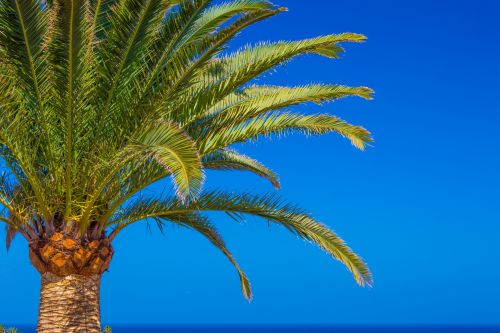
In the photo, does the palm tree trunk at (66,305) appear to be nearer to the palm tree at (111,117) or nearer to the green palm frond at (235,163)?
the palm tree at (111,117)

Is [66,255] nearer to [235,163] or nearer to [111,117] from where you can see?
[111,117]

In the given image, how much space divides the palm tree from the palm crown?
0.02m

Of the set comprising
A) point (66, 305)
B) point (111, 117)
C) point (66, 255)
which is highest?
point (111, 117)

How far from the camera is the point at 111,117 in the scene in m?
11.3

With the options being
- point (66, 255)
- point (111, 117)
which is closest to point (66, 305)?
point (66, 255)

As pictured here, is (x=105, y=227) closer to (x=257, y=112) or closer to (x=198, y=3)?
(x=257, y=112)

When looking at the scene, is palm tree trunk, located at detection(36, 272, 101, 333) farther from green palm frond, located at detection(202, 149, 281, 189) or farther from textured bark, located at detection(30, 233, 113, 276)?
green palm frond, located at detection(202, 149, 281, 189)

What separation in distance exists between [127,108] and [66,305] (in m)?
3.22

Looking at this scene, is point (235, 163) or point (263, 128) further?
point (235, 163)

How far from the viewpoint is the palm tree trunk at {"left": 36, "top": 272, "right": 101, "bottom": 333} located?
11.7m

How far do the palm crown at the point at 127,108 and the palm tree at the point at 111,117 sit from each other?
0.8 inches

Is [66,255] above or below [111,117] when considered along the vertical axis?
below

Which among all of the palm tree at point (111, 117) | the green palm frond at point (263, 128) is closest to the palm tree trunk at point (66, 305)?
the palm tree at point (111, 117)

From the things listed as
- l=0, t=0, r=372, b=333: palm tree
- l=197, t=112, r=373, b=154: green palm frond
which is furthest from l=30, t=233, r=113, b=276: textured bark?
l=197, t=112, r=373, b=154: green palm frond
